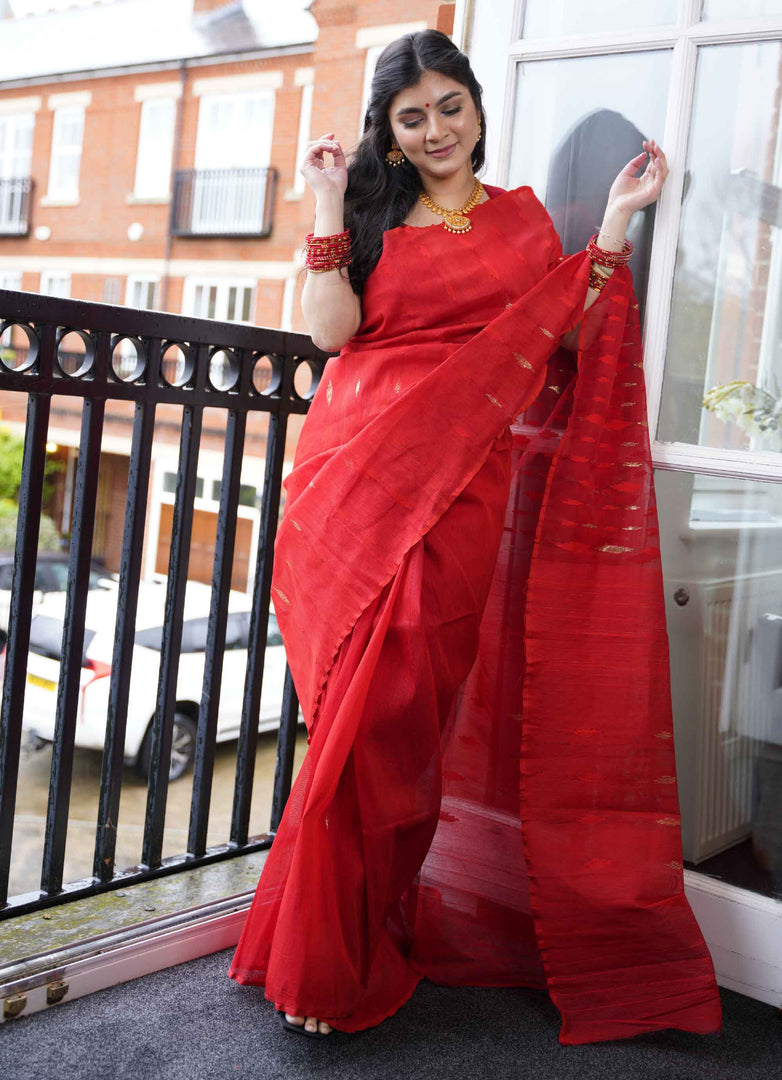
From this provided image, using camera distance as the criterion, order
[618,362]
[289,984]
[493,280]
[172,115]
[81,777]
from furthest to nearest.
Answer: [172,115], [81,777], [618,362], [493,280], [289,984]

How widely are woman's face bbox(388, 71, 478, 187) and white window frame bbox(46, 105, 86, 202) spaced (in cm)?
2220

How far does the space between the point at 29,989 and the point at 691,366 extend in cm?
A: 122

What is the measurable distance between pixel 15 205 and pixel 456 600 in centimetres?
2360

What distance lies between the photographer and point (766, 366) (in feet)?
4.65

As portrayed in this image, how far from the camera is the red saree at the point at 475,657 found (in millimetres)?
1190

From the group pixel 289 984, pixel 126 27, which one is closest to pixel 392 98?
pixel 289 984

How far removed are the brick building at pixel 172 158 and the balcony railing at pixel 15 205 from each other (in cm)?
3

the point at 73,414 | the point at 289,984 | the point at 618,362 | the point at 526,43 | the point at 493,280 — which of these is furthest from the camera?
the point at 73,414

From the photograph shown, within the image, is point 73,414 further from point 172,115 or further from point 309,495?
point 309,495

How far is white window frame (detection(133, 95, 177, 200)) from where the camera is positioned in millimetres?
20125

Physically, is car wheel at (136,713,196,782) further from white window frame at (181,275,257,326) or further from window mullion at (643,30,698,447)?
white window frame at (181,275,257,326)

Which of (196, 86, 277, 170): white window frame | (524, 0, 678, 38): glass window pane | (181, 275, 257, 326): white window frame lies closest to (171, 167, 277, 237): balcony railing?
(196, 86, 277, 170): white window frame

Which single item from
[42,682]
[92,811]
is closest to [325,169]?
[42,682]

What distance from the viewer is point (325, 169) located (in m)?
1.23
